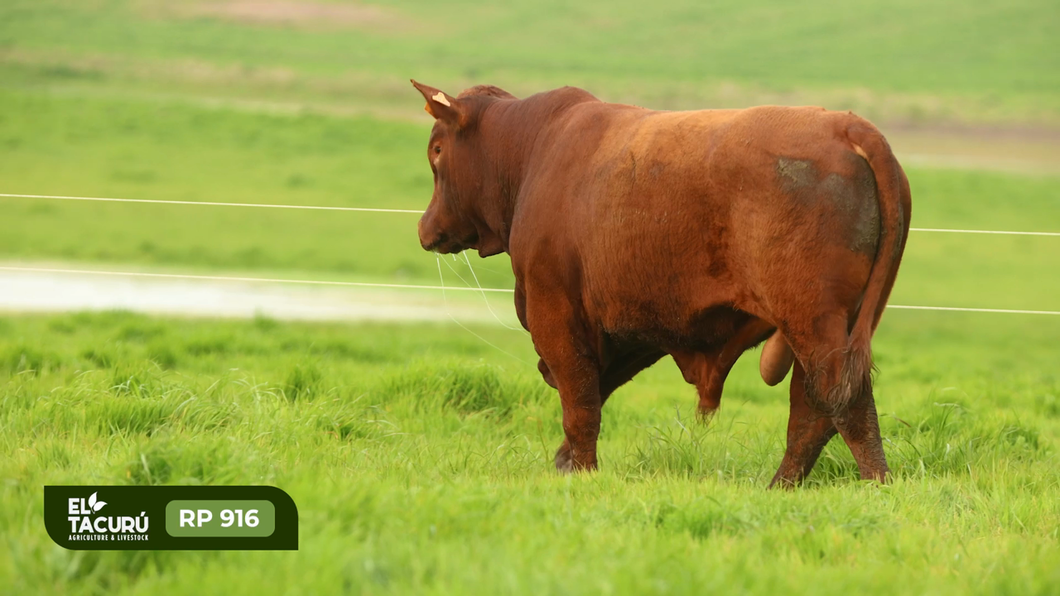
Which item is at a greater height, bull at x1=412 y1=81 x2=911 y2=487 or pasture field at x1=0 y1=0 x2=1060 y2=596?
bull at x1=412 y1=81 x2=911 y2=487

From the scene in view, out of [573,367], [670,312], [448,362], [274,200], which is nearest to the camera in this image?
[670,312]

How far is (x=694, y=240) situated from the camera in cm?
433

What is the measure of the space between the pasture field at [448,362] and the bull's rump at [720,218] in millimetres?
745

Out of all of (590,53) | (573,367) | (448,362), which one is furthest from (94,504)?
(590,53)

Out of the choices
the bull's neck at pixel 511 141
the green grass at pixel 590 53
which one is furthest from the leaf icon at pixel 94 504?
the green grass at pixel 590 53

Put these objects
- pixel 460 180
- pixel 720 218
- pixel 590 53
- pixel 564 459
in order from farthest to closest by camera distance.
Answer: pixel 590 53
pixel 460 180
pixel 564 459
pixel 720 218

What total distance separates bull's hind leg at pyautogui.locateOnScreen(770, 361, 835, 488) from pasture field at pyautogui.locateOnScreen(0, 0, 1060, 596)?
0.11m

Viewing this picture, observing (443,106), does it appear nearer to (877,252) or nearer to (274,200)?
(877,252)

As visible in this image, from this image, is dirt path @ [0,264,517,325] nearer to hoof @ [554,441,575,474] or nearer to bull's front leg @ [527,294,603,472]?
hoof @ [554,441,575,474]

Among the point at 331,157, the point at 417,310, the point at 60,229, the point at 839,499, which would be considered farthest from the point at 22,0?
the point at 839,499

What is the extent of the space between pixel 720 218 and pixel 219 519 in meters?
2.17

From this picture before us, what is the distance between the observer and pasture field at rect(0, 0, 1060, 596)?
3.15 m

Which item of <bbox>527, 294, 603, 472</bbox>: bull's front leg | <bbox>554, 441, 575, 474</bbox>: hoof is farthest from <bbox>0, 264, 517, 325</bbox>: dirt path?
→ <bbox>527, 294, 603, 472</bbox>: bull's front leg

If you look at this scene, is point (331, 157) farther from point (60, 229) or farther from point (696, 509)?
point (696, 509)
